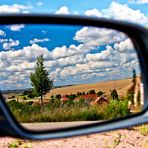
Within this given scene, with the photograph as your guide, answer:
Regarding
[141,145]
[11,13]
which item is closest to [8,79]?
[11,13]

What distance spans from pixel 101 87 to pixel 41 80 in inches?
7.4

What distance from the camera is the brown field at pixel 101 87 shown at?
5.28ft

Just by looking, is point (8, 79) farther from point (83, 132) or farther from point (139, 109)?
point (139, 109)

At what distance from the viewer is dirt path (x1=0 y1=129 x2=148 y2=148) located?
5215 mm

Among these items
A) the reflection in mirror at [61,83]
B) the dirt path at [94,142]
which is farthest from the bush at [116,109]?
the dirt path at [94,142]

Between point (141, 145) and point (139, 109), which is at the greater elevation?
point (139, 109)

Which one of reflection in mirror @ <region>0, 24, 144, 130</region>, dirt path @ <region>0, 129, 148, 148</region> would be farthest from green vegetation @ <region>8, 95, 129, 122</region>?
dirt path @ <region>0, 129, 148, 148</region>

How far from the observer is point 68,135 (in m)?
1.43

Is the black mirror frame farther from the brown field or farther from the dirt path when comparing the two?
the dirt path

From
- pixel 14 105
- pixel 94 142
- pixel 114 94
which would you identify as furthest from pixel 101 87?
pixel 94 142

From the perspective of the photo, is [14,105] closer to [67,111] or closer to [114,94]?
[67,111]

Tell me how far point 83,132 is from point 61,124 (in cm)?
6

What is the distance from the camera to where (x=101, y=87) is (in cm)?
167

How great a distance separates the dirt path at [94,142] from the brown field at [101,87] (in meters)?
3.47
